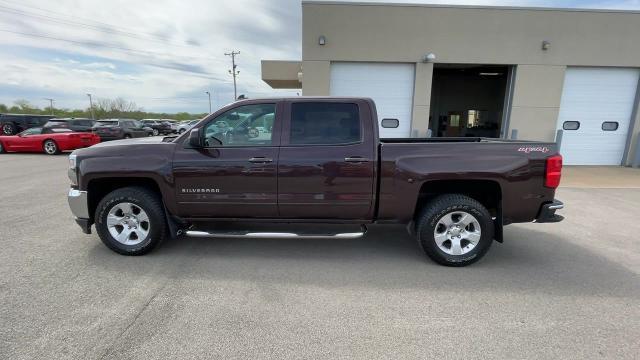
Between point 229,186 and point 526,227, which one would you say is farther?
point 526,227

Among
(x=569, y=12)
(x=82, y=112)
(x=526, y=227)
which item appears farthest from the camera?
(x=82, y=112)

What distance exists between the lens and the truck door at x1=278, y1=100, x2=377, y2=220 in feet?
12.4

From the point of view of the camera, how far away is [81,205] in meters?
4.02

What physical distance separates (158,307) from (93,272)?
1216 mm

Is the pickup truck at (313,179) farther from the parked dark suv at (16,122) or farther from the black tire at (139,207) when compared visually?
the parked dark suv at (16,122)

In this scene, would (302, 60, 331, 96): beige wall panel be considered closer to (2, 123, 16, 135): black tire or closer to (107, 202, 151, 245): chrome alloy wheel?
(107, 202, 151, 245): chrome alloy wheel

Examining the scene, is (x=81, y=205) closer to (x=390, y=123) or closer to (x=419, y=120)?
(x=390, y=123)

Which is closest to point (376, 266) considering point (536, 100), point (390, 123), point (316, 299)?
point (316, 299)

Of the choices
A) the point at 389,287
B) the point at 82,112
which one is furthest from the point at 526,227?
the point at 82,112

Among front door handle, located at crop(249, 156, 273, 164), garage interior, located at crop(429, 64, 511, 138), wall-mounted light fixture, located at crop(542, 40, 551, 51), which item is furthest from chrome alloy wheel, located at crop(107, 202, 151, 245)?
garage interior, located at crop(429, 64, 511, 138)

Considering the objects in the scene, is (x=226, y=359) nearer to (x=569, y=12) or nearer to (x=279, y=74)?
(x=569, y=12)

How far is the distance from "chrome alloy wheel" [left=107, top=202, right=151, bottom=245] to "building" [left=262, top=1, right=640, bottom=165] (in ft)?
25.4

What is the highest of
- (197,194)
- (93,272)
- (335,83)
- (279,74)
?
(279,74)

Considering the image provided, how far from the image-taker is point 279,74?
20.0 metres
